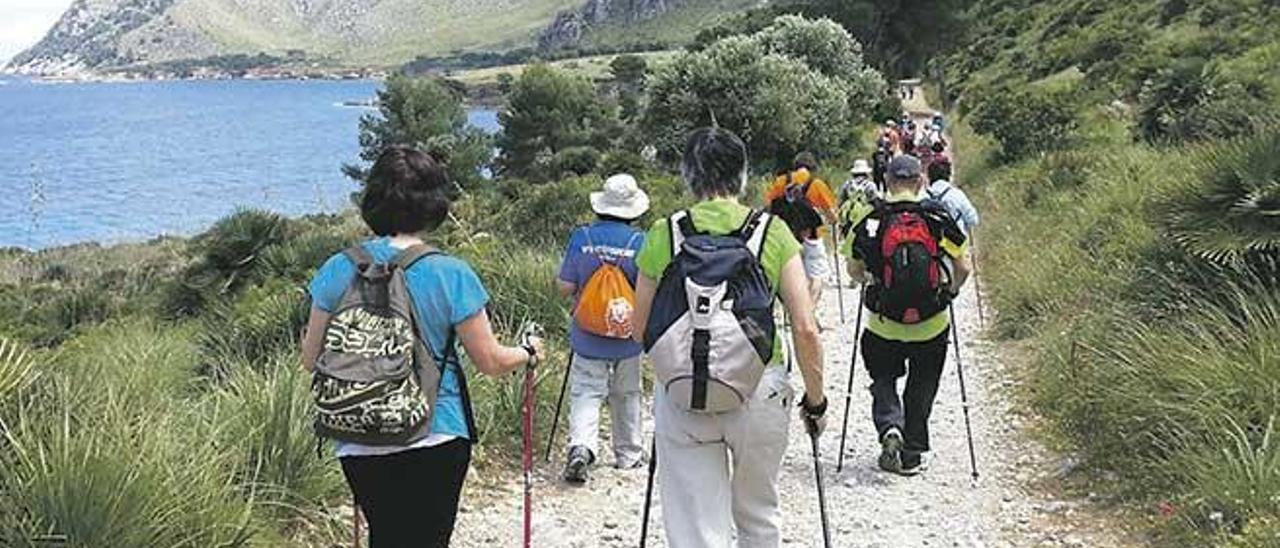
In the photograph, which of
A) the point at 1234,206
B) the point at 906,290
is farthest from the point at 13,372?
the point at 1234,206

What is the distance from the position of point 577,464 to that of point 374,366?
3610 millimetres

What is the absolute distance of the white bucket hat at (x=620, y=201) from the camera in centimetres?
691

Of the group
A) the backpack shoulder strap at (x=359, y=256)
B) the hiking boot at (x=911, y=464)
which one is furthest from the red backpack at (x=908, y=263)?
the backpack shoulder strap at (x=359, y=256)

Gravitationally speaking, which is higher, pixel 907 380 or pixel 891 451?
pixel 907 380

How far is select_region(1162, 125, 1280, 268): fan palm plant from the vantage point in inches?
300

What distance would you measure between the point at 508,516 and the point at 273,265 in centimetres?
1004

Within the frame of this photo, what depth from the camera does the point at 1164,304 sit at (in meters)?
8.18

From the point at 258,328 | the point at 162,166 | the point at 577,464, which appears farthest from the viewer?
the point at 162,166

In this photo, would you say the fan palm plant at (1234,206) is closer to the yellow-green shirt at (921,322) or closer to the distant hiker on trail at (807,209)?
the yellow-green shirt at (921,322)

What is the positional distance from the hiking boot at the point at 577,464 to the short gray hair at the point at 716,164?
3.12 metres

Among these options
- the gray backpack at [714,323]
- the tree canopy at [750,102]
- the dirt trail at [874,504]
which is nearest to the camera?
the gray backpack at [714,323]

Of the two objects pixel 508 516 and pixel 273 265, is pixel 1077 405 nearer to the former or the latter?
pixel 508 516

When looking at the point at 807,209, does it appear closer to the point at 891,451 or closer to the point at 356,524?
the point at 891,451

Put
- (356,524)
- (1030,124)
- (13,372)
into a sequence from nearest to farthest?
(356,524) → (13,372) → (1030,124)
